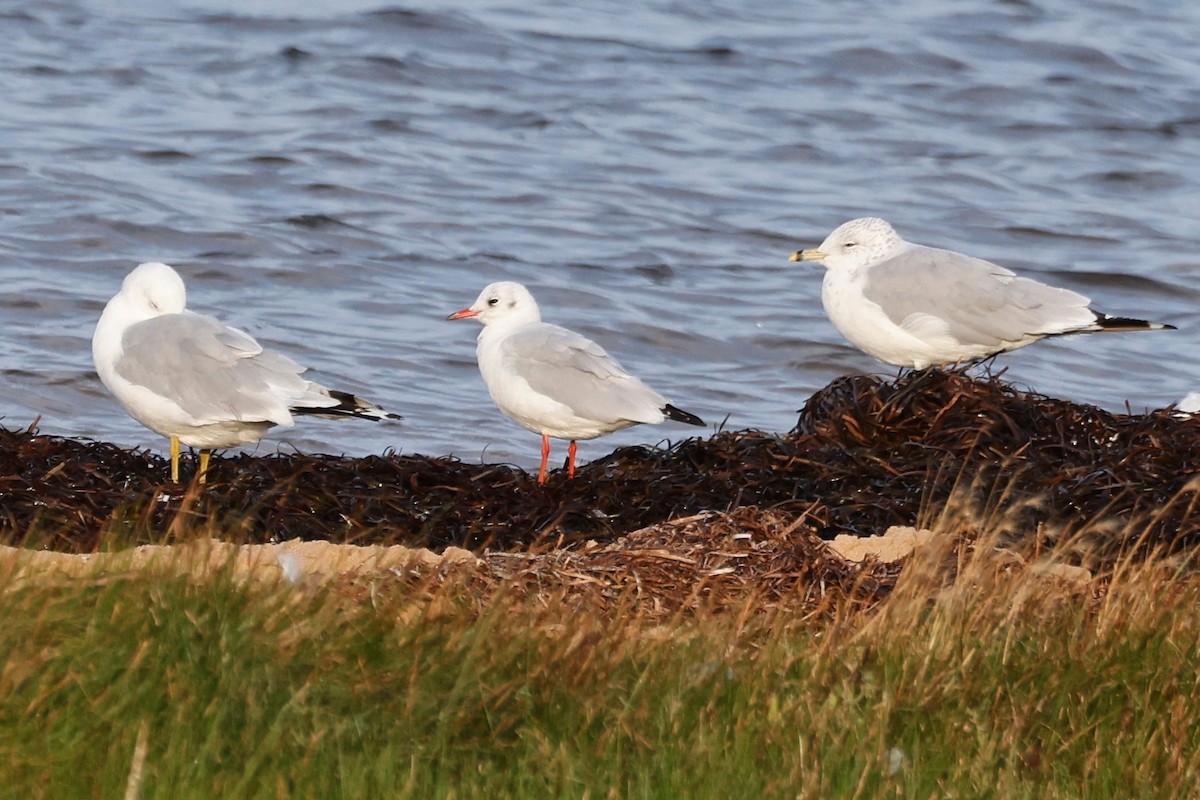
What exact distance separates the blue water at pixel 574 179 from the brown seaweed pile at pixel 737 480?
1793 millimetres

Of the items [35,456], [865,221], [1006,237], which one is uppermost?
[865,221]

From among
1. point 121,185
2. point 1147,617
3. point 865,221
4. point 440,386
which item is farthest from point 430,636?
point 121,185

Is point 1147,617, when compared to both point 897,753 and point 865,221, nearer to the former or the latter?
point 897,753

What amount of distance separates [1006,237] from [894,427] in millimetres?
9667

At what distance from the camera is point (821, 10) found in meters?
25.4

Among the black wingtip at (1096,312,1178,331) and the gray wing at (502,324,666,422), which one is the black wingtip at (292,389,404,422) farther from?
the black wingtip at (1096,312,1178,331)

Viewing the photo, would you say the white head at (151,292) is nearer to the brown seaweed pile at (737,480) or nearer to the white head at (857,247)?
the brown seaweed pile at (737,480)

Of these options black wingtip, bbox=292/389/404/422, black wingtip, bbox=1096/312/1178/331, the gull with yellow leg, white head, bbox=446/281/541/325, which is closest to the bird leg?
the gull with yellow leg

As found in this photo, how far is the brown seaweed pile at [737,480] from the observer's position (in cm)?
676

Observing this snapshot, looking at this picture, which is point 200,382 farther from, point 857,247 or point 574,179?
point 574,179

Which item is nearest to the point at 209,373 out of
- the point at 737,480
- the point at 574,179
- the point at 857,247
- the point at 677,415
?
the point at 677,415

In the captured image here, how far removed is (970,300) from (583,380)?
200 centimetres

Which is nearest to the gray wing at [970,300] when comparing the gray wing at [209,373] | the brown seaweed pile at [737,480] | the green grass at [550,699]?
the brown seaweed pile at [737,480]

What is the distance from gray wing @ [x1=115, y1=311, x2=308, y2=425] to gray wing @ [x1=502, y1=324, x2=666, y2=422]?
1.02 metres
